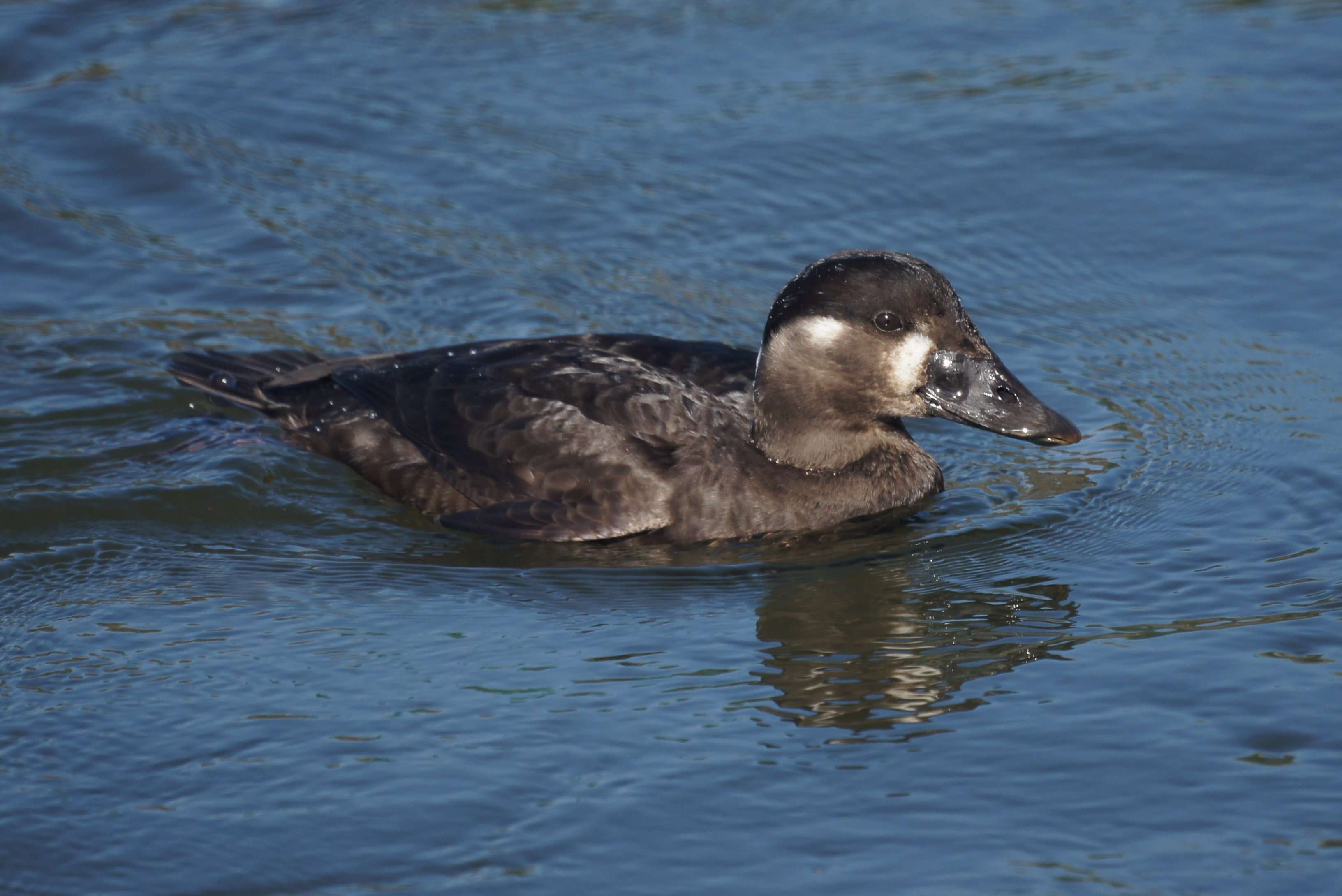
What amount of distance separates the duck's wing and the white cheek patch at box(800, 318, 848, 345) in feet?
1.78

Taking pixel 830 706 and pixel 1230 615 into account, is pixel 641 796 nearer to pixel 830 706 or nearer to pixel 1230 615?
pixel 830 706

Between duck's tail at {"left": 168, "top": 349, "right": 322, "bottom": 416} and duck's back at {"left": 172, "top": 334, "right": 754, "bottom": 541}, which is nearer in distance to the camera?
duck's back at {"left": 172, "top": 334, "right": 754, "bottom": 541}

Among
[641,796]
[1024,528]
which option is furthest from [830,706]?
[1024,528]

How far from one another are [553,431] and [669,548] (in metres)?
0.67

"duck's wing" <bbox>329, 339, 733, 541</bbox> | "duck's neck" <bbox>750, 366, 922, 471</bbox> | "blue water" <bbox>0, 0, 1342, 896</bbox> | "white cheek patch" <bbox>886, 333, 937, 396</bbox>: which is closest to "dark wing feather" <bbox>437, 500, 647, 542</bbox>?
"duck's wing" <bbox>329, 339, 733, 541</bbox>

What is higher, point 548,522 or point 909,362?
point 909,362

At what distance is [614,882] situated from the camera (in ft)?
14.7

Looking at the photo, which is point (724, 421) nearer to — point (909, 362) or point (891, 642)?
point (909, 362)

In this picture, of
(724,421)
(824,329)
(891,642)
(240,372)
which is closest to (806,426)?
(724,421)

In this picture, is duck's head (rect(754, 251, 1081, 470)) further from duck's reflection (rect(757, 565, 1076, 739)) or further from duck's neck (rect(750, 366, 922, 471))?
duck's reflection (rect(757, 565, 1076, 739))

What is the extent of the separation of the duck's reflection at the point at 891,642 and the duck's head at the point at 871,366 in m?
0.73

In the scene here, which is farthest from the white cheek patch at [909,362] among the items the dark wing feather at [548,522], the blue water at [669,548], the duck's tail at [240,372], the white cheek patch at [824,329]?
the duck's tail at [240,372]

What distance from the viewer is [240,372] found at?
802cm

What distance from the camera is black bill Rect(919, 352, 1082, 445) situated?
6.87 m
